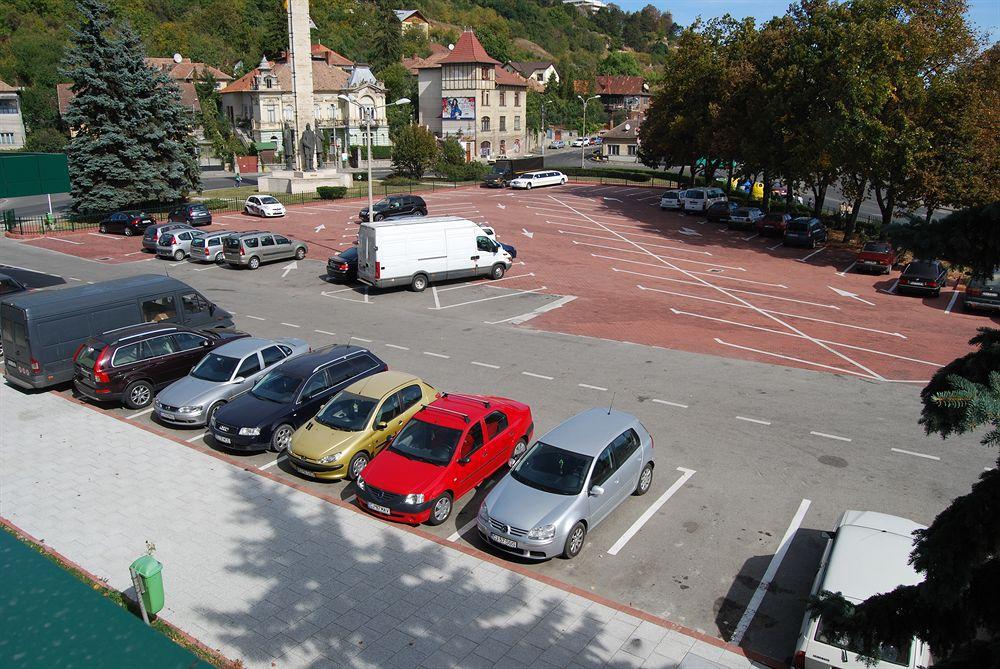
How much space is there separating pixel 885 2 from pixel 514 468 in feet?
116

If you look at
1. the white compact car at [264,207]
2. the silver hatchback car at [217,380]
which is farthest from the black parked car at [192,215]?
the silver hatchback car at [217,380]

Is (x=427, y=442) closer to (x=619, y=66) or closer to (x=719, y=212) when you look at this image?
(x=719, y=212)

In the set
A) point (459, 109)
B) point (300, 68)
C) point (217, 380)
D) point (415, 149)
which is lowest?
point (217, 380)

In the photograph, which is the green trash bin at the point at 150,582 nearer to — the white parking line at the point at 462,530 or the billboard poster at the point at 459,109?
the white parking line at the point at 462,530

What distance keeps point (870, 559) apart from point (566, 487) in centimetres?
401

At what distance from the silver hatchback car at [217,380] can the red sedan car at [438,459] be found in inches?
190

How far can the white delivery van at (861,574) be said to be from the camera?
24.3 ft

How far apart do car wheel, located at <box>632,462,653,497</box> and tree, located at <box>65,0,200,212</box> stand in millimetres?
41019

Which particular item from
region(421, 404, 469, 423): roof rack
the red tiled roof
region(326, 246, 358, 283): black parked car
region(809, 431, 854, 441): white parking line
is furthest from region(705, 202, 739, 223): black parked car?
the red tiled roof

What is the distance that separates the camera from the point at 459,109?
91000mm

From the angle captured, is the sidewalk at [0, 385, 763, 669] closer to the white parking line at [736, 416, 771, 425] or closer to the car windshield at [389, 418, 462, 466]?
the car windshield at [389, 418, 462, 466]

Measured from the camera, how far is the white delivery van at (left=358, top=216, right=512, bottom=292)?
26.2m

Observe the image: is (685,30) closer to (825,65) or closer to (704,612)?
(825,65)

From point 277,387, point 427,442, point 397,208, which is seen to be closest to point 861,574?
point 427,442
